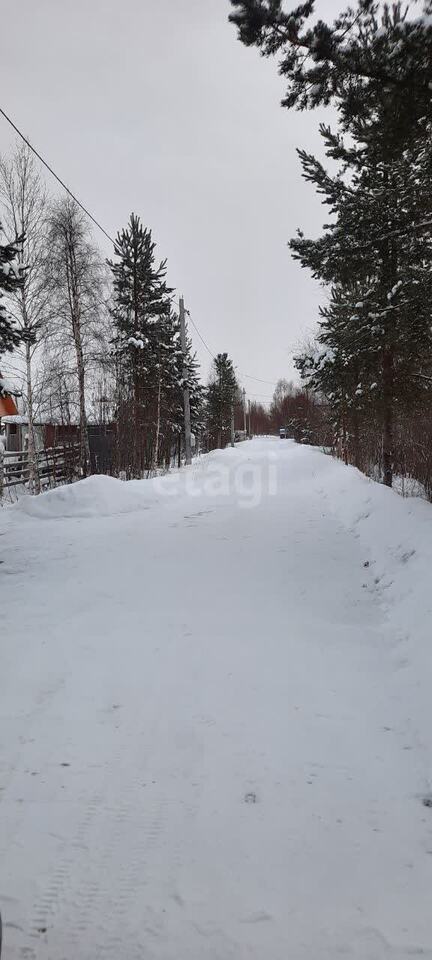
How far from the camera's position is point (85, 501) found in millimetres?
10398

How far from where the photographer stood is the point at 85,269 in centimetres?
1888

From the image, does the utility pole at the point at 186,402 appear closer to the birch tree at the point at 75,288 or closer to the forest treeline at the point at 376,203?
the birch tree at the point at 75,288

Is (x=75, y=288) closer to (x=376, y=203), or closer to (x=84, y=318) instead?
(x=84, y=318)

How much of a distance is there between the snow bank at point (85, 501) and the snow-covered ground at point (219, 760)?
4009 mm

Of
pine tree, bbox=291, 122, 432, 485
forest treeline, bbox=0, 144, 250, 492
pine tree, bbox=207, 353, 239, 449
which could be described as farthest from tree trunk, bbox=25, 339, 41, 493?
pine tree, bbox=207, 353, 239, 449

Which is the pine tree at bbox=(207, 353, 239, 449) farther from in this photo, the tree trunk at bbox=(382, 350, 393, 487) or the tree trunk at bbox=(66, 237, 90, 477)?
the tree trunk at bbox=(382, 350, 393, 487)

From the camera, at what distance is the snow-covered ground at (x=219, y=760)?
1.75 metres

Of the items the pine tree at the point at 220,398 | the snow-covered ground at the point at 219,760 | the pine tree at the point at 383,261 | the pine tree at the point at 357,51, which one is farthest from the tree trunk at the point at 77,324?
the pine tree at the point at 220,398

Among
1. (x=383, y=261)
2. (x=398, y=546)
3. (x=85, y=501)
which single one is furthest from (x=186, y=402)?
(x=398, y=546)

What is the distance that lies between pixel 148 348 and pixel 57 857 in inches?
761

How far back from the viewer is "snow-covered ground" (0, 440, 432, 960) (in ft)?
5.75

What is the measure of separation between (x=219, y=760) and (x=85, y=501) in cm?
831

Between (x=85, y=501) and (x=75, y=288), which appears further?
(x=75, y=288)

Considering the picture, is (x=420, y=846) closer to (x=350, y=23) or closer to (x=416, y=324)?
(x=350, y=23)
